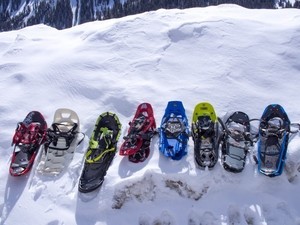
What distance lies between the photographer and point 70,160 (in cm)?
684

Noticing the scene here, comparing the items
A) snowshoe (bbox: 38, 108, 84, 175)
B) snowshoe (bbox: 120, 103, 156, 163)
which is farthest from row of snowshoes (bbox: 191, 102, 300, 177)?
snowshoe (bbox: 38, 108, 84, 175)

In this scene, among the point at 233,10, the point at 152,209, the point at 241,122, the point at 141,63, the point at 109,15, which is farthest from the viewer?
the point at 109,15

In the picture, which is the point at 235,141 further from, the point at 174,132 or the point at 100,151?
the point at 100,151

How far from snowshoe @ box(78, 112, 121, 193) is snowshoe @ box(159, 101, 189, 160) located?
90 cm

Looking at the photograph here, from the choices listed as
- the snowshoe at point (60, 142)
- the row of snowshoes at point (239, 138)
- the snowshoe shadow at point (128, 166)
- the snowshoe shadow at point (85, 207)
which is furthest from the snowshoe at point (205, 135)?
the snowshoe at point (60, 142)

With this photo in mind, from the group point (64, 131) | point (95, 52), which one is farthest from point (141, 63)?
point (64, 131)

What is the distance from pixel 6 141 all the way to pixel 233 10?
7622mm

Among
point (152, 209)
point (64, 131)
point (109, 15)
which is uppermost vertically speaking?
point (109, 15)

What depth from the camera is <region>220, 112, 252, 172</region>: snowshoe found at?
6373 mm

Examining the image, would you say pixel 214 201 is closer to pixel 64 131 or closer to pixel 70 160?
pixel 70 160

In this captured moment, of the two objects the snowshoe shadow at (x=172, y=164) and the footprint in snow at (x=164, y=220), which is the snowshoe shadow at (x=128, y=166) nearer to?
the snowshoe shadow at (x=172, y=164)

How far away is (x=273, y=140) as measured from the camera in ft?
22.2

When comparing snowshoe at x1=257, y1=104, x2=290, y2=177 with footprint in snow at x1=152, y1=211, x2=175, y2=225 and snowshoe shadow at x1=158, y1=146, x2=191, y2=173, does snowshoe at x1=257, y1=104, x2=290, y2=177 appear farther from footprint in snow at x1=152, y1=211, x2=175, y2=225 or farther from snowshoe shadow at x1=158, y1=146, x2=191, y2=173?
footprint in snow at x1=152, y1=211, x2=175, y2=225

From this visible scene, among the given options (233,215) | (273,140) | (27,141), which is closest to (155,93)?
(273,140)
